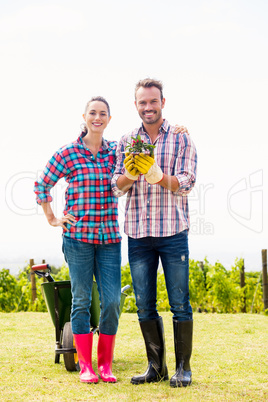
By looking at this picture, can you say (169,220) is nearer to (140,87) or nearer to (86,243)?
(86,243)

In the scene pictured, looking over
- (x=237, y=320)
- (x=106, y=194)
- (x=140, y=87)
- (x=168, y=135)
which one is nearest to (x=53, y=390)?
(x=106, y=194)

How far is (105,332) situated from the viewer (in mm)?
2855

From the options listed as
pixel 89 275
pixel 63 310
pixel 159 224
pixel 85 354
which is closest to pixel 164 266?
pixel 159 224

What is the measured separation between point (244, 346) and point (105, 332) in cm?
176

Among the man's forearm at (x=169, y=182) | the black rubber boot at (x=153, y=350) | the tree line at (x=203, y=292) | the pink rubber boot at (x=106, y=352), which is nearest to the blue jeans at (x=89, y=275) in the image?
the pink rubber boot at (x=106, y=352)

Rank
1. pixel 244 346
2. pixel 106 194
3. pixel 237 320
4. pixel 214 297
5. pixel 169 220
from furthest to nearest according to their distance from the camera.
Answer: pixel 214 297 < pixel 237 320 < pixel 244 346 < pixel 106 194 < pixel 169 220

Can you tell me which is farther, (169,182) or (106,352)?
(106,352)

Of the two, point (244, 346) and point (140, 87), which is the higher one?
point (140, 87)

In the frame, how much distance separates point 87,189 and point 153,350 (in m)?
1.04

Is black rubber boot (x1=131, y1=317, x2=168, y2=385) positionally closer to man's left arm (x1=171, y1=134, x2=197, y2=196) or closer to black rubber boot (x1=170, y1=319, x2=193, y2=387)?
black rubber boot (x1=170, y1=319, x2=193, y2=387)

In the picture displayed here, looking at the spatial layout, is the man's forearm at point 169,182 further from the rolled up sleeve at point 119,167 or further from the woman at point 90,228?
the woman at point 90,228

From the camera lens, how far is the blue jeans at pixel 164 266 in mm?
2604

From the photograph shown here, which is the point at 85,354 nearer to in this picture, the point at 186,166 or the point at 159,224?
the point at 159,224

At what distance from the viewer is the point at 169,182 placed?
2.56m
